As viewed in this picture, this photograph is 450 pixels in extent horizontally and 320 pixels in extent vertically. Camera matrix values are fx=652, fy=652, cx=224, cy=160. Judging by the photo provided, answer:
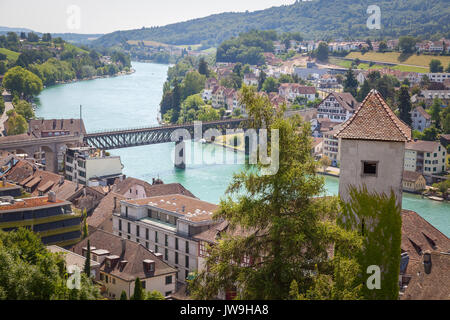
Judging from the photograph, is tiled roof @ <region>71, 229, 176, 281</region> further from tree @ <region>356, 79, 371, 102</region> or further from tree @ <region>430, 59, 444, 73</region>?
tree @ <region>430, 59, 444, 73</region>

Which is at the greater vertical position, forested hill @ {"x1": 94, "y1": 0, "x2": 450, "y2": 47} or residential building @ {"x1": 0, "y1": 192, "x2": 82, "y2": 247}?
forested hill @ {"x1": 94, "y1": 0, "x2": 450, "y2": 47}

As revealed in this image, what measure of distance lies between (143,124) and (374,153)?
4906cm

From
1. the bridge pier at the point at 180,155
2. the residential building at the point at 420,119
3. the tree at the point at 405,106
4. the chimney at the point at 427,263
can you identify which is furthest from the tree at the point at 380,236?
the residential building at the point at 420,119

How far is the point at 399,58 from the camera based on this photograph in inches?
3194

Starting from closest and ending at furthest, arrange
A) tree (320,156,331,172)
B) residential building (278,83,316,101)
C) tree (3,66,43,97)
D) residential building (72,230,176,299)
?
residential building (72,230,176,299) < tree (320,156,331,172) < residential building (278,83,316,101) < tree (3,66,43,97)

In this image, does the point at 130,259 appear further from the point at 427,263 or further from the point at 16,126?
the point at 16,126

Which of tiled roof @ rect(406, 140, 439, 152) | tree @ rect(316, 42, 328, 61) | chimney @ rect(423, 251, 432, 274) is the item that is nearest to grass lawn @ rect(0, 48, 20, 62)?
tree @ rect(316, 42, 328, 61)

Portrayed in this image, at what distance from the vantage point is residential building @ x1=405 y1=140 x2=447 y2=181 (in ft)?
134

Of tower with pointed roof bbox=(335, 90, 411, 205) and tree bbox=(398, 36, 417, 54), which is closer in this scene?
tower with pointed roof bbox=(335, 90, 411, 205)

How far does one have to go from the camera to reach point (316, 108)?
5941cm

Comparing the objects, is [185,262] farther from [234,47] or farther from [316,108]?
[234,47]

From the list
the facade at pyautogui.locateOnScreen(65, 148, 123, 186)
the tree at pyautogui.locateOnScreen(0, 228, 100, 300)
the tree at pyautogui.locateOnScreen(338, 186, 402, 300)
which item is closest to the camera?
the tree at pyautogui.locateOnScreen(338, 186, 402, 300)

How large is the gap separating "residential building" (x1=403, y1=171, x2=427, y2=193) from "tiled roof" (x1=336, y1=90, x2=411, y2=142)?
2914cm
